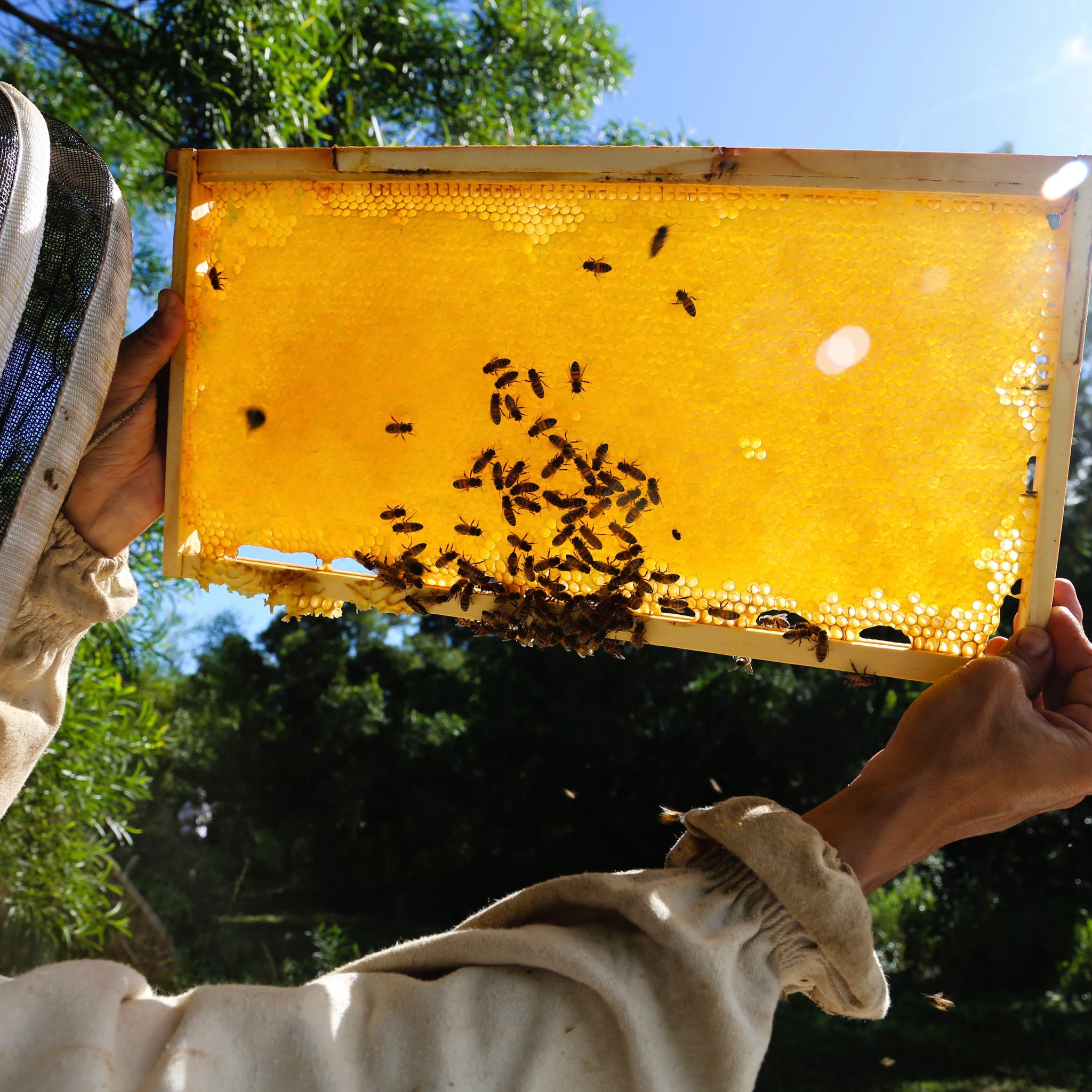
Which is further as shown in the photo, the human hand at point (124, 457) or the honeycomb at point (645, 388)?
the human hand at point (124, 457)

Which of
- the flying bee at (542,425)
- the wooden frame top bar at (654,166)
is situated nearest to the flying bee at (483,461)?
the flying bee at (542,425)

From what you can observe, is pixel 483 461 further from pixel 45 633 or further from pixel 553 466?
pixel 45 633

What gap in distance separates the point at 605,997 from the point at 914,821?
0.74 metres

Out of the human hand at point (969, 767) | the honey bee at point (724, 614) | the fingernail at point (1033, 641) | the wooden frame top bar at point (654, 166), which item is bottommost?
the human hand at point (969, 767)

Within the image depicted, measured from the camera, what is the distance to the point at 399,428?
2057 millimetres

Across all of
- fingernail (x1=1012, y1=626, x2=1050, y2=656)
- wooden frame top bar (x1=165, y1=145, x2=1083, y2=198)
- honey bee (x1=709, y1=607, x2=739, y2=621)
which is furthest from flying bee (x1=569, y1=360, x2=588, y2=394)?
fingernail (x1=1012, y1=626, x2=1050, y2=656)

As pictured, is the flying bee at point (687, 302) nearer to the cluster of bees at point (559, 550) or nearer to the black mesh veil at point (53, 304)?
the cluster of bees at point (559, 550)

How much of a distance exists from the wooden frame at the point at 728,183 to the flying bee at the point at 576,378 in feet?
1.42

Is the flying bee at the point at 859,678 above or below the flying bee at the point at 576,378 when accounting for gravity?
below

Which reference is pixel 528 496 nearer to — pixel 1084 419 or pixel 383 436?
pixel 383 436

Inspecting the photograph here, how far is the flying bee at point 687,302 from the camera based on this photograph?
74.7 inches

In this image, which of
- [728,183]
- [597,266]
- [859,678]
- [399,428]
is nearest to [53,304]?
[399,428]

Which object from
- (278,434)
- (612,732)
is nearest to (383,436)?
(278,434)

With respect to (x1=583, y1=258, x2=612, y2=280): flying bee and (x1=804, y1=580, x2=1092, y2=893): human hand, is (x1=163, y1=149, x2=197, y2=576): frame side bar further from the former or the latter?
(x1=804, y1=580, x2=1092, y2=893): human hand
